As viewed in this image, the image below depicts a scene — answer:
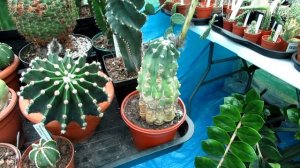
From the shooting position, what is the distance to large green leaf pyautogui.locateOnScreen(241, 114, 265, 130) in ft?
2.25

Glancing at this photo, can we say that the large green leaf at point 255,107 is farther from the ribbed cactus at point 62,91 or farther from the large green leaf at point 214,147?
the ribbed cactus at point 62,91

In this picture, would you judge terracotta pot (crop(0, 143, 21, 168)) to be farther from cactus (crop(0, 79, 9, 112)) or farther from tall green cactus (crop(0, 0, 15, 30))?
tall green cactus (crop(0, 0, 15, 30))

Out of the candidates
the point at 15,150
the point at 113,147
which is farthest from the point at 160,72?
the point at 15,150

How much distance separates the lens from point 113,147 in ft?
2.29

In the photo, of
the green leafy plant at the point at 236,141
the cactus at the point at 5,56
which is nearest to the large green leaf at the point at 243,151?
the green leafy plant at the point at 236,141

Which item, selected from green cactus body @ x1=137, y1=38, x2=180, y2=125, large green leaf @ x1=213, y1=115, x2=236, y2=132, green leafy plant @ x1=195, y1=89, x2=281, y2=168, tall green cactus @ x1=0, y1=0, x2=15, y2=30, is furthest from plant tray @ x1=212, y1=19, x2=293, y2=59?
tall green cactus @ x1=0, y1=0, x2=15, y2=30

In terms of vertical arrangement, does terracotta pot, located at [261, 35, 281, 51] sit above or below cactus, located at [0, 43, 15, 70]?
above

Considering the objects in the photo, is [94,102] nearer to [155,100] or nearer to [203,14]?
[155,100]

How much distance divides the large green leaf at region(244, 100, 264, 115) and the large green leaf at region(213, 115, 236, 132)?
10cm

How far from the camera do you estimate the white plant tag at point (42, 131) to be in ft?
1.79

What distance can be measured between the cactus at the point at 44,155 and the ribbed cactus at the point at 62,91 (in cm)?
4

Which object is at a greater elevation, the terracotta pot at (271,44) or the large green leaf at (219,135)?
the terracotta pot at (271,44)

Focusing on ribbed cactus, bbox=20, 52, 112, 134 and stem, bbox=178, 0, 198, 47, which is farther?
stem, bbox=178, 0, 198, 47

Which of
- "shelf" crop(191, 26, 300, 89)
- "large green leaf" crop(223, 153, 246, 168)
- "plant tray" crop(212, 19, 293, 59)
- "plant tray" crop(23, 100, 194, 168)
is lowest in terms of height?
"plant tray" crop(23, 100, 194, 168)
